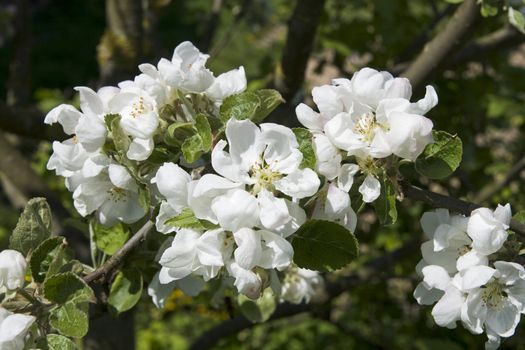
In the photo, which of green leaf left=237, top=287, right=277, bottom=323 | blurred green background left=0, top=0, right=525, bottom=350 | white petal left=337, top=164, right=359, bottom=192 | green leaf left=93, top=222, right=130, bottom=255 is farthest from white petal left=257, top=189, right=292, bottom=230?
blurred green background left=0, top=0, right=525, bottom=350

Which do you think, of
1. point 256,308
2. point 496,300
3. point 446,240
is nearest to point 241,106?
point 446,240

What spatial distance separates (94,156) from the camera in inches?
47.3

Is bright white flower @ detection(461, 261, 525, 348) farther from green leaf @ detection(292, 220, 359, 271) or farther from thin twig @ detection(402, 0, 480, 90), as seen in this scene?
thin twig @ detection(402, 0, 480, 90)

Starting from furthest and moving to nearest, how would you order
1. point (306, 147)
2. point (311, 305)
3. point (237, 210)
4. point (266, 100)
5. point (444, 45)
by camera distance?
point (311, 305) → point (444, 45) → point (266, 100) → point (306, 147) → point (237, 210)

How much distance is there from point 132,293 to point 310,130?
1.47ft

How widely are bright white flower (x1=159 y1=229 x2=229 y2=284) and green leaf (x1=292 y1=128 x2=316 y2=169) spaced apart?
14cm

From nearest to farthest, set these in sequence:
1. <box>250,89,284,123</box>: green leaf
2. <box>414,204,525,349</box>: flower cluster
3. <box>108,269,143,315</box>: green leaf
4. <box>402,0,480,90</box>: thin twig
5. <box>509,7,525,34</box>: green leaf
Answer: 1. <box>414,204,525,349</box>: flower cluster
2. <box>250,89,284,123</box>: green leaf
3. <box>108,269,143,315</box>: green leaf
4. <box>509,7,525,34</box>: green leaf
5. <box>402,0,480,90</box>: thin twig

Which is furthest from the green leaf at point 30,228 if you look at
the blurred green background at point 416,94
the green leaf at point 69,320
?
the blurred green background at point 416,94

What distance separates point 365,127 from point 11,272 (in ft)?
1.80

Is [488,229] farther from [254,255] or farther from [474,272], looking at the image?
[254,255]

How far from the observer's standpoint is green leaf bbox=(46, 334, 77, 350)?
1.15 m

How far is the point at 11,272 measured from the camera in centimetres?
119

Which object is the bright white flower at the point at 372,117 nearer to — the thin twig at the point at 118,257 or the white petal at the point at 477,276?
the white petal at the point at 477,276

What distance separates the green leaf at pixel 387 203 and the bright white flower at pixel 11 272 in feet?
1.73
